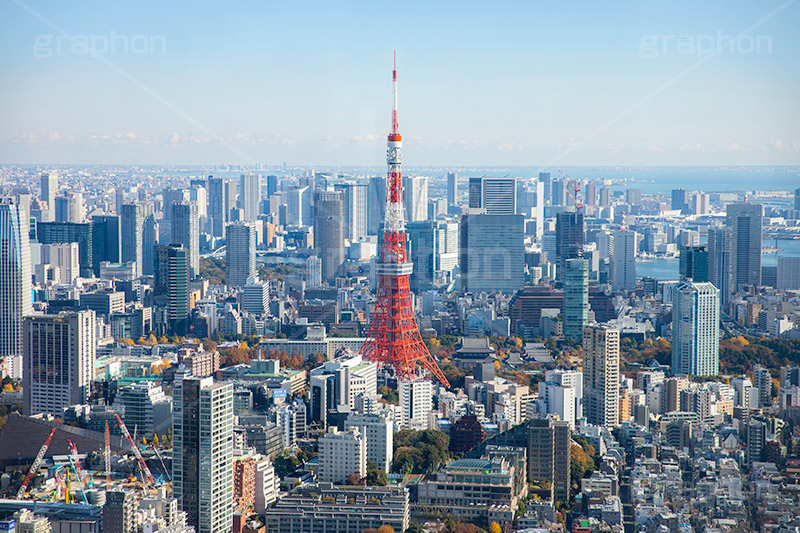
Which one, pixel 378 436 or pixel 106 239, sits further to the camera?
pixel 106 239

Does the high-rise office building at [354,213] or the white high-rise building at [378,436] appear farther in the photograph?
the high-rise office building at [354,213]

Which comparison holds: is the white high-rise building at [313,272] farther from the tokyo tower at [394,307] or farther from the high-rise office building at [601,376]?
the high-rise office building at [601,376]

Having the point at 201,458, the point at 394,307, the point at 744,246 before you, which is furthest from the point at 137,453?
the point at 744,246

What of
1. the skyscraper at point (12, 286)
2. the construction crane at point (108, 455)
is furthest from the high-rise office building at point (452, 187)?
the construction crane at point (108, 455)

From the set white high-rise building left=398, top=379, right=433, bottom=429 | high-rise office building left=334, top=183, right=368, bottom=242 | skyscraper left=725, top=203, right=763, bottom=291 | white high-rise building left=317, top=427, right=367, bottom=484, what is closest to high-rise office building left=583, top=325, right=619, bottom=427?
white high-rise building left=398, top=379, right=433, bottom=429

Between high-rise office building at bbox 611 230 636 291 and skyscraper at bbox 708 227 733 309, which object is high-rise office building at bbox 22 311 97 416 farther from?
high-rise office building at bbox 611 230 636 291

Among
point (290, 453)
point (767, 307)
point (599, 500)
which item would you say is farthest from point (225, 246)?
point (599, 500)

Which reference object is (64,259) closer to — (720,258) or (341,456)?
(720,258)
